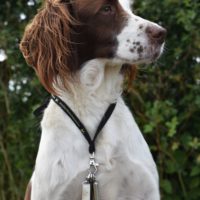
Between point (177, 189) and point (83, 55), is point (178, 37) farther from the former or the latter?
point (83, 55)

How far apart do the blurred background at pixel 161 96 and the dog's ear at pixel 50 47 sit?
1.41 meters

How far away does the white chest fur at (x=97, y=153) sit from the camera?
173 inches

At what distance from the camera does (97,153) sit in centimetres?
442

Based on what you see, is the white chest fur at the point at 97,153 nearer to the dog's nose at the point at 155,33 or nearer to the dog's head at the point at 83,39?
the dog's head at the point at 83,39

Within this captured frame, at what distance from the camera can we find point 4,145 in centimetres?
702

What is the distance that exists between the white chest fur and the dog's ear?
133mm

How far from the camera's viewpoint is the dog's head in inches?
169

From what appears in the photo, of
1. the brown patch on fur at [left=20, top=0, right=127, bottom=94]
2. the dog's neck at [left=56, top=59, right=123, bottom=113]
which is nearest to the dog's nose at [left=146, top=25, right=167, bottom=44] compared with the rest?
the brown patch on fur at [left=20, top=0, right=127, bottom=94]

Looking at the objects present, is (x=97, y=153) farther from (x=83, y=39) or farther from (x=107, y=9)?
(x=107, y=9)

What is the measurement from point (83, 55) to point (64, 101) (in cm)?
27

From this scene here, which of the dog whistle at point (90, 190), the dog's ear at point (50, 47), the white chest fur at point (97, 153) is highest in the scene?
the dog's ear at point (50, 47)

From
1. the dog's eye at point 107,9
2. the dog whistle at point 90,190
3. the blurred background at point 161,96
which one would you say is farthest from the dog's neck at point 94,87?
the blurred background at point 161,96

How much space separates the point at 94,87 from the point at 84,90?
6 centimetres

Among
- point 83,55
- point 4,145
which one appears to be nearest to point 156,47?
point 83,55
